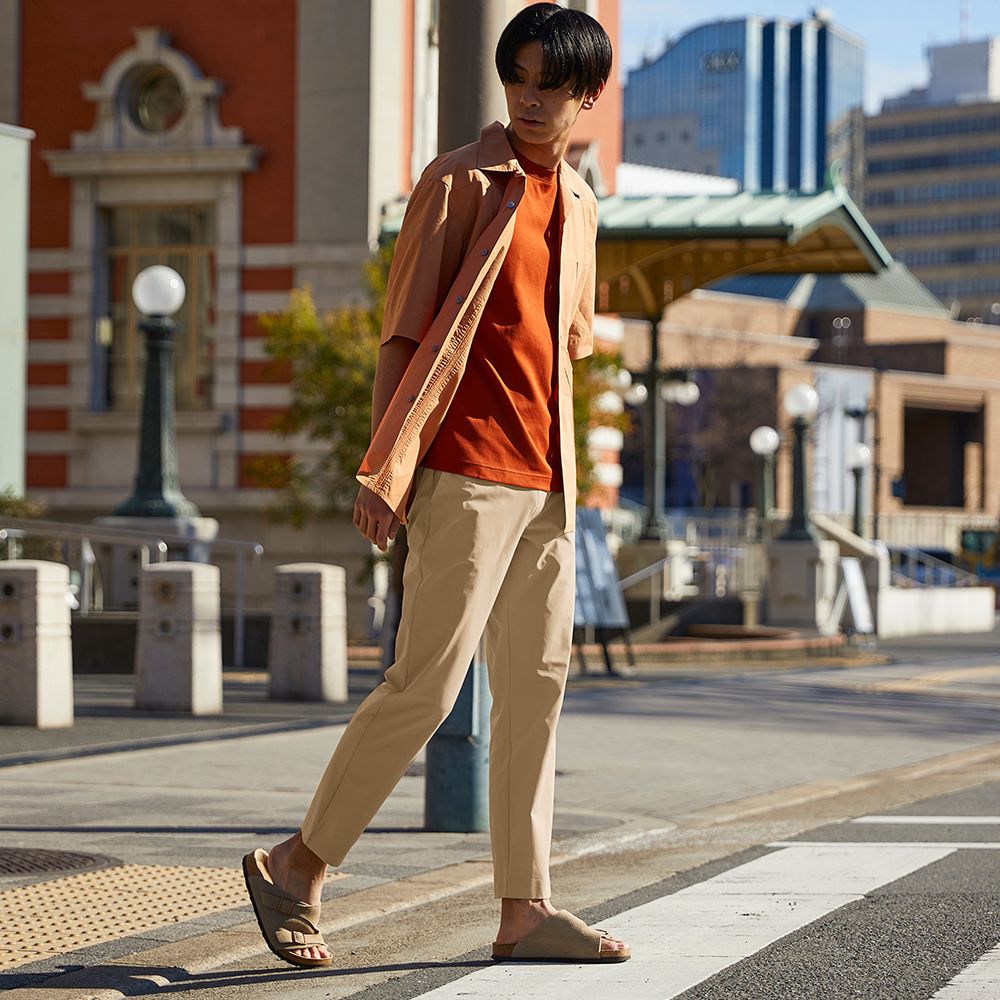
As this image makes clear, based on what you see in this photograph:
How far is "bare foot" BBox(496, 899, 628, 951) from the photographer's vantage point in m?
4.95

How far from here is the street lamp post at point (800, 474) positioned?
27.5 meters

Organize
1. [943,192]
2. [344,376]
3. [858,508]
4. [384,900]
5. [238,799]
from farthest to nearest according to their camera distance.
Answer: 1. [943,192]
2. [858,508]
3. [344,376]
4. [238,799]
5. [384,900]

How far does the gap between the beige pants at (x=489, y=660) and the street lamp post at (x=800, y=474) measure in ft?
74.4

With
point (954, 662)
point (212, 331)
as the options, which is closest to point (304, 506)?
point (212, 331)

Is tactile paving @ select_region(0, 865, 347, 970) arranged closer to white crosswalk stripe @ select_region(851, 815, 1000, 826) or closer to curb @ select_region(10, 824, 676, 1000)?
curb @ select_region(10, 824, 676, 1000)

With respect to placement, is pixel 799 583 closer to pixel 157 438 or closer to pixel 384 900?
pixel 157 438

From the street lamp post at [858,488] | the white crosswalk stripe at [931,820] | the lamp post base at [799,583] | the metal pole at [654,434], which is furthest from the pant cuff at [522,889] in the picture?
the street lamp post at [858,488]

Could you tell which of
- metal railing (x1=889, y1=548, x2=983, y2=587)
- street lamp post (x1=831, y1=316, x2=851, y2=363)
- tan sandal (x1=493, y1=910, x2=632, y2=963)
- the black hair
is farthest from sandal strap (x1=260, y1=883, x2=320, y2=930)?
street lamp post (x1=831, y1=316, x2=851, y2=363)

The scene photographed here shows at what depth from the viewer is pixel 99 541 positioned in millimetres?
17734

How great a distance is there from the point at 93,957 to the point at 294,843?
0.61 meters

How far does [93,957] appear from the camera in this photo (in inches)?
199

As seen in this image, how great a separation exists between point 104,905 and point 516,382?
6.69 ft

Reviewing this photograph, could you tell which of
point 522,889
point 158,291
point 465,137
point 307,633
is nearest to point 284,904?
point 522,889

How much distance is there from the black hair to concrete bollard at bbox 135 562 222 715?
25.3 feet
